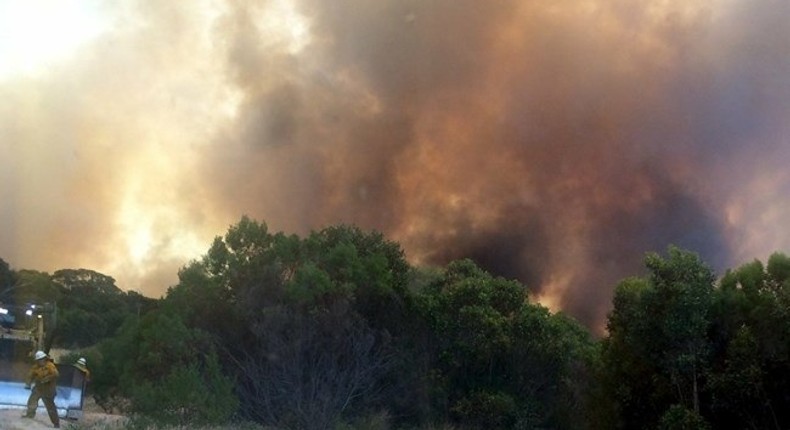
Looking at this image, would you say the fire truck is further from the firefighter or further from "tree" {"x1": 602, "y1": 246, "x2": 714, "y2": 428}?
"tree" {"x1": 602, "y1": 246, "x2": 714, "y2": 428}

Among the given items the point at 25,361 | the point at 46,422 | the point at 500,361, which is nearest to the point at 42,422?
the point at 46,422

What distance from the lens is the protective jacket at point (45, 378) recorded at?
67.6 feet

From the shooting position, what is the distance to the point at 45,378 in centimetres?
2059

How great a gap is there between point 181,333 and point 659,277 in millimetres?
13374

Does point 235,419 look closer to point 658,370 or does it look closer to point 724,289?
point 658,370

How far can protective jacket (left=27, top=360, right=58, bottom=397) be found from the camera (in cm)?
2061

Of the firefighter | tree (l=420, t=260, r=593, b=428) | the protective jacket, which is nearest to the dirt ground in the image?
A: the firefighter

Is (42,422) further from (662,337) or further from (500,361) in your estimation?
(662,337)

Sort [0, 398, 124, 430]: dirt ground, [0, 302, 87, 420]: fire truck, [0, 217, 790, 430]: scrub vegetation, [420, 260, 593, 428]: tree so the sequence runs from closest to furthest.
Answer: [0, 398, 124, 430]: dirt ground < [0, 217, 790, 430]: scrub vegetation < [0, 302, 87, 420]: fire truck < [420, 260, 593, 428]: tree

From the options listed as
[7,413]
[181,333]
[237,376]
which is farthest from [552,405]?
[7,413]

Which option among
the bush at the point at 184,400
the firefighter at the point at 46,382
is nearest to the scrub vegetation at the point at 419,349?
the bush at the point at 184,400

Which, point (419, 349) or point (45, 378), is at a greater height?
point (419, 349)

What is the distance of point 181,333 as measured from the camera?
2491cm

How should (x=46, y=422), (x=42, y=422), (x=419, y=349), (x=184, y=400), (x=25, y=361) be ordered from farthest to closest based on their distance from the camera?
1. (x=419, y=349)
2. (x=25, y=361)
3. (x=184, y=400)
4. (x=46, y=422)
5. (x=42, y=422)
